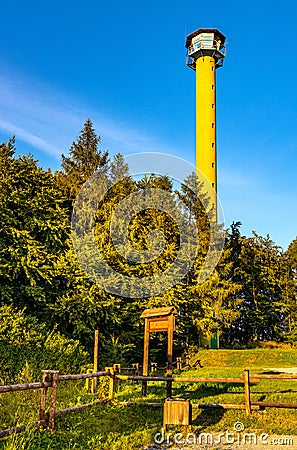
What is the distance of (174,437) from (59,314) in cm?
1459

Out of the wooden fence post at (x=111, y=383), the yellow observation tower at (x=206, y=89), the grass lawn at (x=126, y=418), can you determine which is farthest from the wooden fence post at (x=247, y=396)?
the yellow observation tower at (x=206, y=89)

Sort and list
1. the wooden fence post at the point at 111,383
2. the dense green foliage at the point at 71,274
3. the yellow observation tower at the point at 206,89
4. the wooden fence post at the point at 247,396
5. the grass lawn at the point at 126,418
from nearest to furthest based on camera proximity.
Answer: the grass lawn at the point at 126,418
the wooden fence post at the point at 247,396
the wooden fence post at the point at 111,383
the dense green foliage at the point at 71,274
the yellow observation tower at the point at 206,89

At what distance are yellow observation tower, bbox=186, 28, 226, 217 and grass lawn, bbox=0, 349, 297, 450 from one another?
24.9 metres

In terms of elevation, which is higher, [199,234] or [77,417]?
[199,234]

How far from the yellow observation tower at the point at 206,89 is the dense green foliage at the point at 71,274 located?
22.2 ft

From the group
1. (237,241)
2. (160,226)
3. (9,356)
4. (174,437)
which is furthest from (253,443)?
(237,241)

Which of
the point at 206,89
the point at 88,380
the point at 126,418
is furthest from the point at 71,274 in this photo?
the point at 206,89

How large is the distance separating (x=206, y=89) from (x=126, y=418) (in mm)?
35049

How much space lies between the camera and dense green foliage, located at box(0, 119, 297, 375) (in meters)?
21.8

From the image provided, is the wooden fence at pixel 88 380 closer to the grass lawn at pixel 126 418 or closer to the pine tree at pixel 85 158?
the grass lawn at pixel 126 418

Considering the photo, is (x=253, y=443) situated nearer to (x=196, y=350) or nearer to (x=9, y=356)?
(x=9, y=356)

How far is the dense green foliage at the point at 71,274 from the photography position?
21.8 m

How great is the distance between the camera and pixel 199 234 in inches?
1405

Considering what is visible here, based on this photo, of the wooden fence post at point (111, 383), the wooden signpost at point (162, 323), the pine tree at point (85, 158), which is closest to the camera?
the wooden signpost at point (162, 323)
